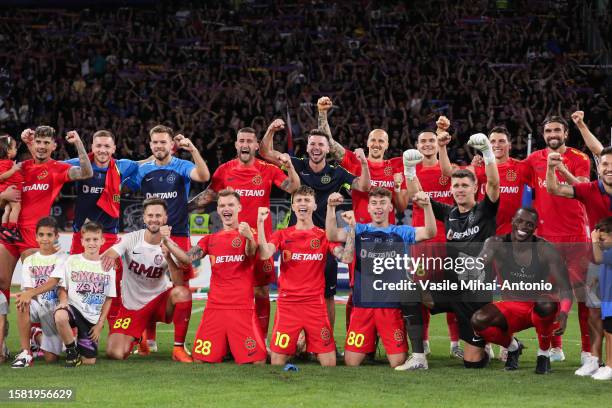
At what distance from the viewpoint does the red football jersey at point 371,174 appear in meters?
10.6

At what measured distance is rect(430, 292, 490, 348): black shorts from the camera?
9.09 metres

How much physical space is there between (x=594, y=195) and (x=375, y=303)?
239 cm

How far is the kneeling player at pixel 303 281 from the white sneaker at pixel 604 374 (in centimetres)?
251

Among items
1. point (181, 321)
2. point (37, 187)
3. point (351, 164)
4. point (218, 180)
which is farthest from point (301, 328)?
point (37, 187)

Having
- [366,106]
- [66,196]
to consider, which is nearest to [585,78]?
[366,106]

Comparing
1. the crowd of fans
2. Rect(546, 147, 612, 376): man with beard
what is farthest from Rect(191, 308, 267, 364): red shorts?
the crowd of fans

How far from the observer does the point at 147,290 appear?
9961mm

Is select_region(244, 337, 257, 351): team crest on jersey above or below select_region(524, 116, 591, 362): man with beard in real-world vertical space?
below

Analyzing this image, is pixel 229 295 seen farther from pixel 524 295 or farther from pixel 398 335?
pixel 524 295

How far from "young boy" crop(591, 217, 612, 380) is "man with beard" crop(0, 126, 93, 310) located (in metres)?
5.33

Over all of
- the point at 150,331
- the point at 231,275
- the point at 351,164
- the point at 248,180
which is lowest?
the point at 150,331

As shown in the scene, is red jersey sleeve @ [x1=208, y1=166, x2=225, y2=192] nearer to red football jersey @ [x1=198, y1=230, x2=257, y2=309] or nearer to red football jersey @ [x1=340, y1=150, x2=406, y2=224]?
red football jersey @ [x1=198, y1=230, x2=257, y2=309]

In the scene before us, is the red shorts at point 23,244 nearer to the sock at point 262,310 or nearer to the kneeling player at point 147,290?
the kneeling player at point 147,290

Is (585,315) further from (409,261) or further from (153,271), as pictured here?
(153,271)
